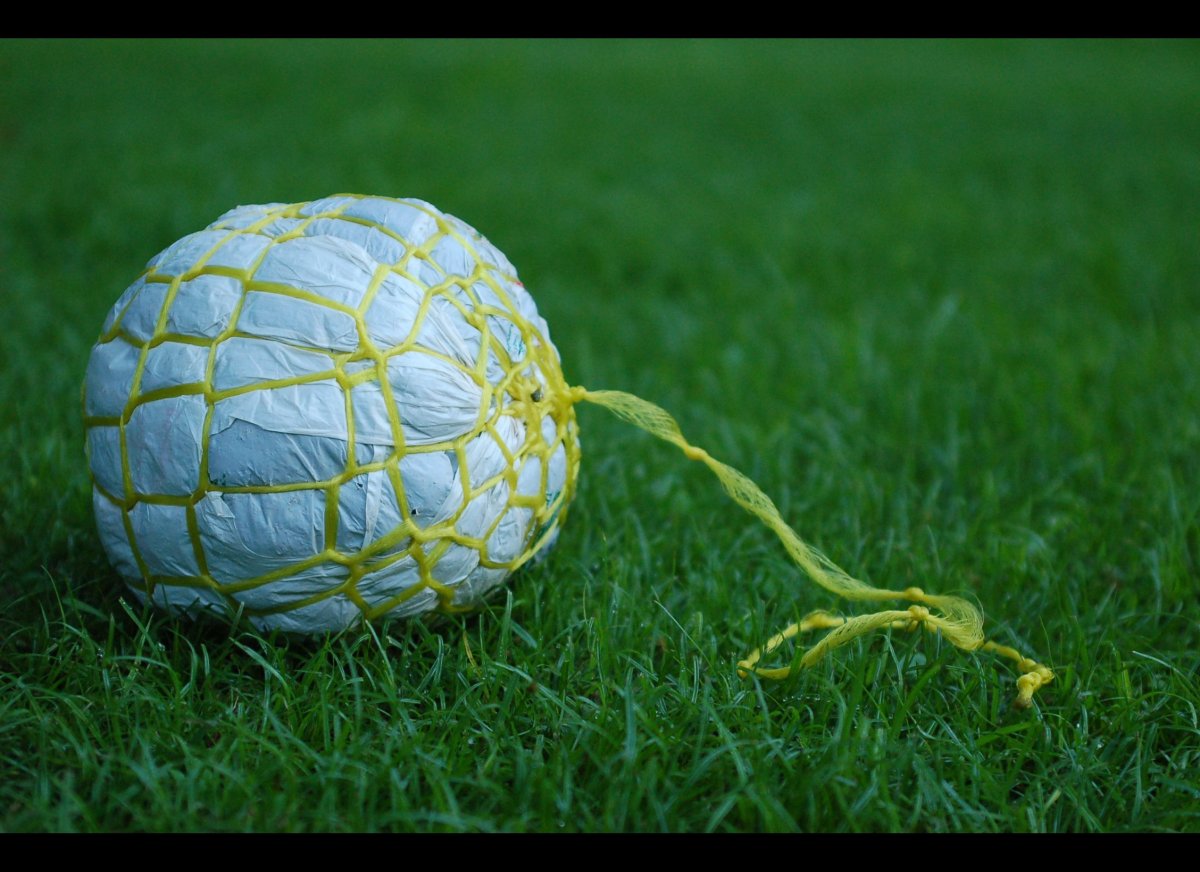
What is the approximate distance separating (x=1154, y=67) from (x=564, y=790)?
11627 mm

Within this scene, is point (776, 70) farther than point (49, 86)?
Yes

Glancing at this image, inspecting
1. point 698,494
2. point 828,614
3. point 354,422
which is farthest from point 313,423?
point 698,494

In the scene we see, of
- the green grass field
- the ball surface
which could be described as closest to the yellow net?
the ball surface

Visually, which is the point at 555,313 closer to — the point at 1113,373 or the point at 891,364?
the point at 891,364

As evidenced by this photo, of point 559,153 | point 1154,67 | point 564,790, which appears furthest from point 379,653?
point 1154,67

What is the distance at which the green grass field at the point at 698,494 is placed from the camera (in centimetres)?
171

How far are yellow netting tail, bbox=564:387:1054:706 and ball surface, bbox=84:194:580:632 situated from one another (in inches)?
9.9

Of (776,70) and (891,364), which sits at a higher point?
(776,70)

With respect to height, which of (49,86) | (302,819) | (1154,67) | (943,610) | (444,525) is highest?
(1154,67)

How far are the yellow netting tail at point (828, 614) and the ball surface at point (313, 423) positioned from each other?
0.83 ft

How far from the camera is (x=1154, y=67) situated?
10.9 metres

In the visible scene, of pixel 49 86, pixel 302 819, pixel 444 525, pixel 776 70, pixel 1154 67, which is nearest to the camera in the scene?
pixel 302 819

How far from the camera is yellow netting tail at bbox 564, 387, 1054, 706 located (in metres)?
1.97

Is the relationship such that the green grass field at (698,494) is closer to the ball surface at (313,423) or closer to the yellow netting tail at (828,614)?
the yellow netting tail at (828,614)
